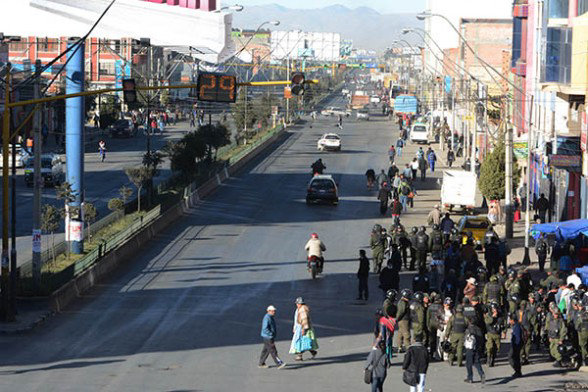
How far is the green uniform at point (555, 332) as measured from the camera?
81.8 ft

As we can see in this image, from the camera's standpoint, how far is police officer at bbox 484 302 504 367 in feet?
81.5

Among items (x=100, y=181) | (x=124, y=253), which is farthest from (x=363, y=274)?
(x=100, y=181)

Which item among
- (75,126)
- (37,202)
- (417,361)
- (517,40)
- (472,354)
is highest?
(517,40)

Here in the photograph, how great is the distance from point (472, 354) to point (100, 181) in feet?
151

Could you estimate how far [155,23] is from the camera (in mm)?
65562

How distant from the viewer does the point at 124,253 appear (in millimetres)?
39062

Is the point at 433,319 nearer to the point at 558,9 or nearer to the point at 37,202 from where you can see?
the point at 37,202

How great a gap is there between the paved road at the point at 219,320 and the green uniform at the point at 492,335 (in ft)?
1.24

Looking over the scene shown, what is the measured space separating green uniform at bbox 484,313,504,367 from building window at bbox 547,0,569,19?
30.6 meters

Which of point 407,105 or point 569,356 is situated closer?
point 569,356

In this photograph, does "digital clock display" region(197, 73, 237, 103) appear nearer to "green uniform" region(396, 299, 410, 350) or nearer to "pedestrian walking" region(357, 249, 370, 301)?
"pedestrian walking" region(357, 249, 370, 301)

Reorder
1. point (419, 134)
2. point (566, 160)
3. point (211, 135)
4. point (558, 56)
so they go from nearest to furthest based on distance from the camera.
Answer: point (566, 160) < point (558, 56) < point (211, 135) < point (419, 134)

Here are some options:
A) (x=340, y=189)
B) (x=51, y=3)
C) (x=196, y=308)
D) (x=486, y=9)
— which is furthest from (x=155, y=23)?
(x=486, y=9)

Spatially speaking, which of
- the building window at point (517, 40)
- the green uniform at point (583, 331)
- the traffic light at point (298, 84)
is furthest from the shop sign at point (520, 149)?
the green uniform at point (583, 331)
